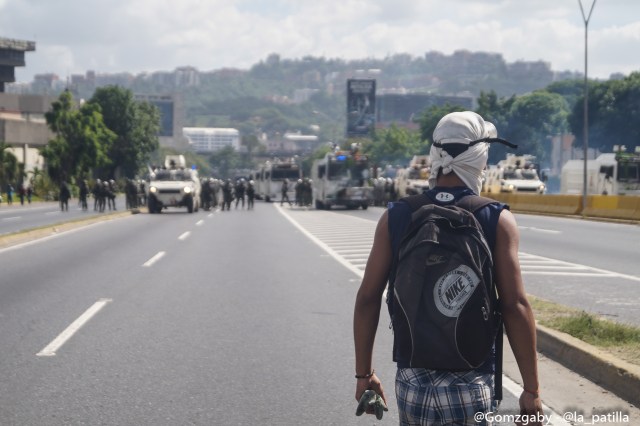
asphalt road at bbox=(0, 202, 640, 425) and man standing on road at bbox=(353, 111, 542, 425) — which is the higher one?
man standing on road at bbox=(353, 111, 542, 425)

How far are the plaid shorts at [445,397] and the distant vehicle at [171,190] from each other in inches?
1720

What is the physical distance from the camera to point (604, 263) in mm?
18906

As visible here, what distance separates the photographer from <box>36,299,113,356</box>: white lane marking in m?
9.20

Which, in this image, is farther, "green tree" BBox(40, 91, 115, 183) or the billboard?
the billboard

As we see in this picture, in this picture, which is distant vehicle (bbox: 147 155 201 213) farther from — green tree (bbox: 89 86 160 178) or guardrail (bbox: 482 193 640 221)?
green tree (bbox: 89 86 160 178)

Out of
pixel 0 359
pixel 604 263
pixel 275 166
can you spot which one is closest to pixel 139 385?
pixel 0 359

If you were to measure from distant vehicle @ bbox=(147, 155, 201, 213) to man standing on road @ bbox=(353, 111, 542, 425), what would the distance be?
43.4 m

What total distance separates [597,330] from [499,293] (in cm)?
604

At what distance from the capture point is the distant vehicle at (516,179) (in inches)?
2086

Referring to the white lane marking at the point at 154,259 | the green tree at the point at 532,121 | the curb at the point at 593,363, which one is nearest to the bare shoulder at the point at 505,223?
the curb at the point at 593,363

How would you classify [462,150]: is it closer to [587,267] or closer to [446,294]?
[446,294]

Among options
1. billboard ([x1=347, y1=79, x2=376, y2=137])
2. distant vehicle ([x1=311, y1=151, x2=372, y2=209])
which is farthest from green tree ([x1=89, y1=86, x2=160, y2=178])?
distant vehicle ([x1=311, y1=151, x2=372, y2=209])

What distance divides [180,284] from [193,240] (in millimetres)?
10392

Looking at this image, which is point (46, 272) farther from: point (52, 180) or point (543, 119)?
point (543, 119)
